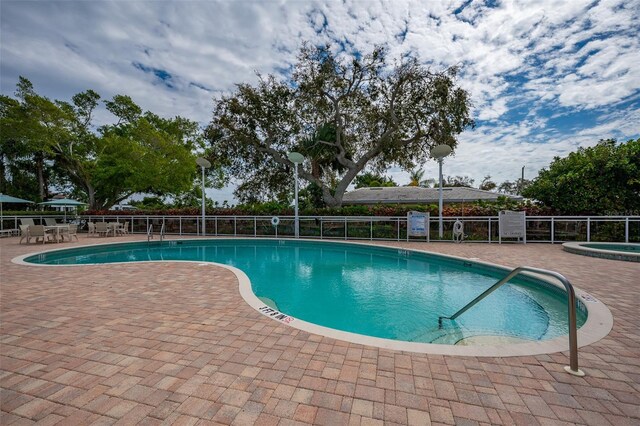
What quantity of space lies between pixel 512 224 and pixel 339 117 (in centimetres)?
978

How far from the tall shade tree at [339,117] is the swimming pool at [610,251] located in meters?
8.07

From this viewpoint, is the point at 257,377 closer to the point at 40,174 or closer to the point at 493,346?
the point at 493,346

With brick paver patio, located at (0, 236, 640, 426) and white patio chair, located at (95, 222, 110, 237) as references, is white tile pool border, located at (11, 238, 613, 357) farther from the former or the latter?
white patio chair, located at (95, 222, 110, 237)

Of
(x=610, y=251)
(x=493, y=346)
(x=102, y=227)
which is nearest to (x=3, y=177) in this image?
(x=102, y=227)

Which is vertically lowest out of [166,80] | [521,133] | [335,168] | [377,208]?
[377,208]

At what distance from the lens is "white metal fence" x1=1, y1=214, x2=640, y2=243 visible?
32.6ft

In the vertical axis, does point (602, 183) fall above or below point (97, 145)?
below

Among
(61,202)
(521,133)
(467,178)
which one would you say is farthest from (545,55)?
(467,178)

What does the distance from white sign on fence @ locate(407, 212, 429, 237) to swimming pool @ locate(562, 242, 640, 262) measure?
430 centimetres

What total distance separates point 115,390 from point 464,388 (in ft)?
8.48

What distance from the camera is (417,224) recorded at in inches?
442

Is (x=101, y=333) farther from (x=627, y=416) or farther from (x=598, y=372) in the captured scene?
(x=598, y=372)

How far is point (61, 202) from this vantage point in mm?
16250

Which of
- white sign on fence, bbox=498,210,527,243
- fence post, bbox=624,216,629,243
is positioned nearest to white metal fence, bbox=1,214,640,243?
fence post, bbox=624,216,629,243
